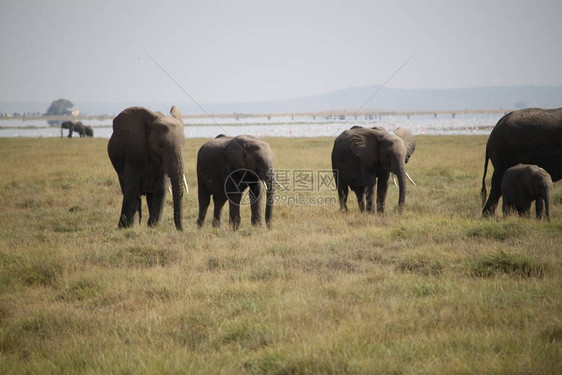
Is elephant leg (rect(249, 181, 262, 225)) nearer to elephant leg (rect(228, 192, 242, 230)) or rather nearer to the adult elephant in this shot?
elephant leg (rect(228, 192, 242, 230))

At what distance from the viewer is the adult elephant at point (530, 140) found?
39.2 ft

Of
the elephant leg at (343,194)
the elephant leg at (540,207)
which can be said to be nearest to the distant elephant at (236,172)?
the elephant leg at (343,194)

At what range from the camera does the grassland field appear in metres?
5.22

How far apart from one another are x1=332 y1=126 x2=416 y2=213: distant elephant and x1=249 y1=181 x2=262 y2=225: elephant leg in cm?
308

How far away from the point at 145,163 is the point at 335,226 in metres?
4.25

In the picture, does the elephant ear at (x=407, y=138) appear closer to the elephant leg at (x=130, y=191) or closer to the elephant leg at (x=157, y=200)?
the elephant leg at (x=157, y=200)

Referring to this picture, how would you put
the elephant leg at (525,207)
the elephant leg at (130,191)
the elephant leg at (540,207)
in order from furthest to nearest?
the elephant leg at (525,207)
the elephant leg at (540,207)
the elephant leg at (130,191)

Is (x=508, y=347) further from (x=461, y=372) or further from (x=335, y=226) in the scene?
(x=335, y=226)

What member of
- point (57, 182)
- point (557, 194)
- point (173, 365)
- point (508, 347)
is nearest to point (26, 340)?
point (173, 365)

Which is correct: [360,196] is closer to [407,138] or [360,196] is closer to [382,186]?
[382,186]

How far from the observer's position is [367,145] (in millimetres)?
13922

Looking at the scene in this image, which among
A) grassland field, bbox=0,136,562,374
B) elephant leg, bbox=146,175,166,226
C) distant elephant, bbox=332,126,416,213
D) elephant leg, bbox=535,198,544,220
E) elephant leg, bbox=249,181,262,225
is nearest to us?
grassland field, bbox=0,136,562,374

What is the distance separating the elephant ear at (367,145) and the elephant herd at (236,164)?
1.42 feet

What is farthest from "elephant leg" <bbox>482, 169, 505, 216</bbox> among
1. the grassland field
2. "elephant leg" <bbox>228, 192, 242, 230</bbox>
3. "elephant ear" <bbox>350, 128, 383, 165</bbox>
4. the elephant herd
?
"elephant leg" <bbox>228, 192, 242, 230</bbox>
